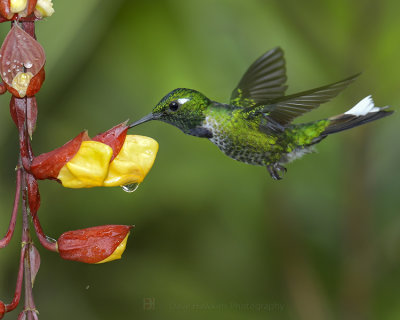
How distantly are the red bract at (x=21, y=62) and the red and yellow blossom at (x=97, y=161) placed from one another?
0.08m

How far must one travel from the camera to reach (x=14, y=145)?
1.51m

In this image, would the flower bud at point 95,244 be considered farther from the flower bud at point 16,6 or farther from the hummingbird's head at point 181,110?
→ the flower bud at point 16,6

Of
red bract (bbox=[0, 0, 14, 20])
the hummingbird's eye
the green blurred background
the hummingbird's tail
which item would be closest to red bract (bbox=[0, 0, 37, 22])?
red bract (bbox=[0, 0, 14, 20])

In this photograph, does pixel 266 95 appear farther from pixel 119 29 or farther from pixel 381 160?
pixel 119 29

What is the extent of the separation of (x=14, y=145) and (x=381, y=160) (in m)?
0.91

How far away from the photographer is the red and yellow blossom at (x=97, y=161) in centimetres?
77

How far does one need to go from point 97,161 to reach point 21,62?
142mm

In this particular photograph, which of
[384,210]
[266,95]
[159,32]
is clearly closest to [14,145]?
[266,95]

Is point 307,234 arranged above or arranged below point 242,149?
below

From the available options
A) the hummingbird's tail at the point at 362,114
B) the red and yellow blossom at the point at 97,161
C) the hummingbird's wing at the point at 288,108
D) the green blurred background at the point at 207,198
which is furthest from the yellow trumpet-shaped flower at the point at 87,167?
the green blurred background at the point at 207,198

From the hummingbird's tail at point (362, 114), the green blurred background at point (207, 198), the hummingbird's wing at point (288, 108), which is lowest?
the green blurred background at point (207, 198)

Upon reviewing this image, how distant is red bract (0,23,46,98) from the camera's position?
72 cm

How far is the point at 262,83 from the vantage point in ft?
3.62

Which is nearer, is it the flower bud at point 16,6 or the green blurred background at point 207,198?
the flower bud at point 16,6
